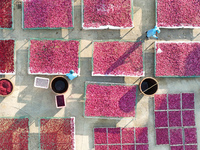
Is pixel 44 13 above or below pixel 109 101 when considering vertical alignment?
above

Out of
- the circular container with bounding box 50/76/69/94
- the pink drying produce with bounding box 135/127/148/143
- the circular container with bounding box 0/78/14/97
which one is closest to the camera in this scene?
the circular container with bounding box 0/78/14/97

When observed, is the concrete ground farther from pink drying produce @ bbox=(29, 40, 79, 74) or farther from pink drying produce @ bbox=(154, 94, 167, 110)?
pink drying produce @ bbox=(29, 40, 79, 74)

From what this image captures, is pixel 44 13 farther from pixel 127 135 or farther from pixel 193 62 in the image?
pixel 193 62

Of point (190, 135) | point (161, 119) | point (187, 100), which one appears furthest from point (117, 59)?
point (190, 135)

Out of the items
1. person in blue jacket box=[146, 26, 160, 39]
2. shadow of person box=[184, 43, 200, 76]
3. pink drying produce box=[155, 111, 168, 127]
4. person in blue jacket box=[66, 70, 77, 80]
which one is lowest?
pink drying produce box=[155, 111, 168, 127]

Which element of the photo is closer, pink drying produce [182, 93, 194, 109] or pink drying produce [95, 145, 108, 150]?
pink drying produce [95, 145, 108, 150]

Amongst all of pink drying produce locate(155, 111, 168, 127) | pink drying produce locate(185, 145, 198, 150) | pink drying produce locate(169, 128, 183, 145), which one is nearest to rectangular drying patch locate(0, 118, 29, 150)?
pink drying produce locate(155, 111, 168, 127)

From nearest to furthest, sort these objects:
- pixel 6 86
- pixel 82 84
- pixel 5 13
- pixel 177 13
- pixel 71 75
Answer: pixel 71 75
pixel 6 86
pixel 5 13
pixel 177 13
pixel 82 84

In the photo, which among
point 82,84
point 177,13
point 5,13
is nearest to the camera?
point 5,13
